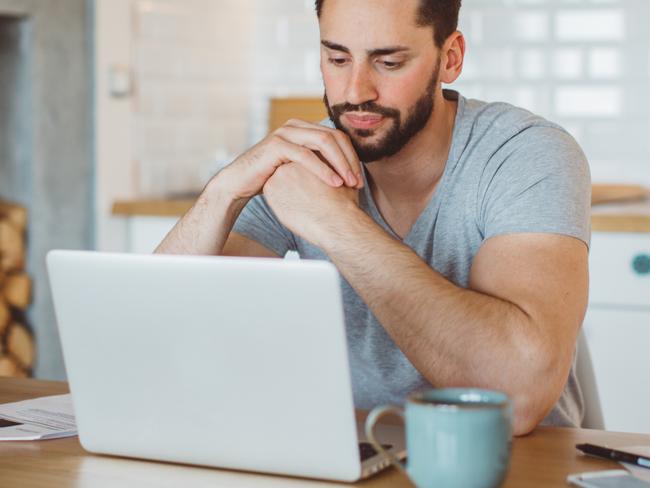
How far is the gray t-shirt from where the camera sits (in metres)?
1.55

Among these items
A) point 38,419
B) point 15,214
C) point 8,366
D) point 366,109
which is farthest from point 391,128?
point 8,366

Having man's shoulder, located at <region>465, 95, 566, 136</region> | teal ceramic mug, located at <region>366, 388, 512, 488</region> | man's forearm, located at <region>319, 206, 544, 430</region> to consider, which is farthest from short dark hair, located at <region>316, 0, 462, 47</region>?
teal ceramic mug, located at <region>366, 388, 512, 488</region>

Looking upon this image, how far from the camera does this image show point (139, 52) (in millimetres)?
3088

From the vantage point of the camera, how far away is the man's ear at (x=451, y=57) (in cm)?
175

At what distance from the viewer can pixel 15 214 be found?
2805 mm

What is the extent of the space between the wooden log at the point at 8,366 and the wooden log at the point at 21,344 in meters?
0.01

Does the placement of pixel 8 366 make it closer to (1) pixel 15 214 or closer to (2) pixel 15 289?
(2) pixel 15 289

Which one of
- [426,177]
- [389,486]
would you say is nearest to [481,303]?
[389,486]

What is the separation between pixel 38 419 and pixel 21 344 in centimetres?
160

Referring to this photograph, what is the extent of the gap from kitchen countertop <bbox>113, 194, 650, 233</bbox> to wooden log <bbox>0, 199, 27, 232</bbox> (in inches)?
10.5

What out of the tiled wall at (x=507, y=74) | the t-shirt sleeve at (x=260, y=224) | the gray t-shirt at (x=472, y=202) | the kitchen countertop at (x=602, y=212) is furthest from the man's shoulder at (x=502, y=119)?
the tiled wall at (x=507, y=74)

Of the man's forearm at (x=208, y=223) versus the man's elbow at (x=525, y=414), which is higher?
the man's forearm at (x=208, y=223)

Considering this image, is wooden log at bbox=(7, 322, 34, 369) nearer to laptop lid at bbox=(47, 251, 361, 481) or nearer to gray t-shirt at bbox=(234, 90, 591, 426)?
gray t-shirt at bbox=(234, 90, 591, 426)

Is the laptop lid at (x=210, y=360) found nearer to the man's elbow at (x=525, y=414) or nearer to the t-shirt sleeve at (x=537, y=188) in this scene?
the man's elbow at (x=525, y=414)
